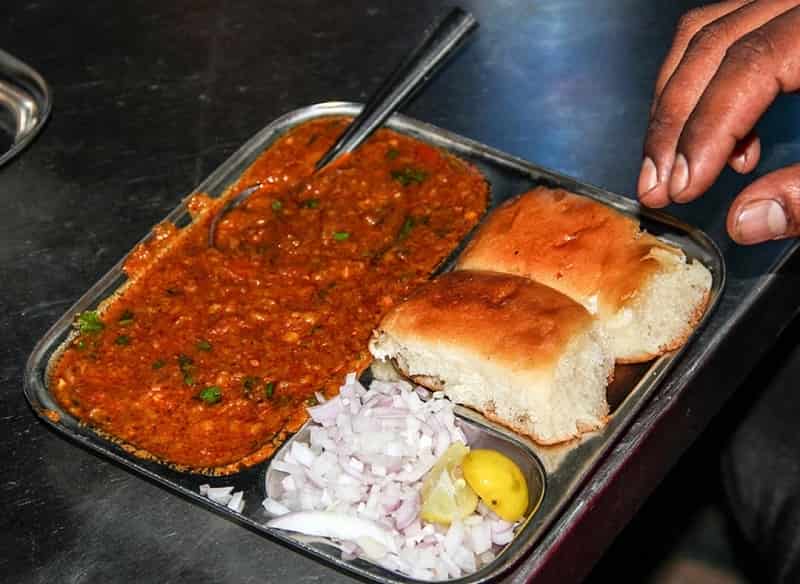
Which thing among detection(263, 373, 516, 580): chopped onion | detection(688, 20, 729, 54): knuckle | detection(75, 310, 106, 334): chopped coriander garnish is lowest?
detection(75, 310, 106, 334): chopped coriander garnish

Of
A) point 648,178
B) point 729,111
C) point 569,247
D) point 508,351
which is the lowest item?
point 508,351

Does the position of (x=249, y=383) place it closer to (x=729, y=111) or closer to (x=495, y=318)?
(x=495, y=318)

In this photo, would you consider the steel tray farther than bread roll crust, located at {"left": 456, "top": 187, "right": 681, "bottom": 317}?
No

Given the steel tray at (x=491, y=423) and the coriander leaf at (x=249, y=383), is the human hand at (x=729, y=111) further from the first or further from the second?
the coriander leaf at (x=249, y=383)

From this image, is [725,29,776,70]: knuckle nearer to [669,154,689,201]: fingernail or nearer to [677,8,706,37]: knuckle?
[669,154,689,201]: fingernail

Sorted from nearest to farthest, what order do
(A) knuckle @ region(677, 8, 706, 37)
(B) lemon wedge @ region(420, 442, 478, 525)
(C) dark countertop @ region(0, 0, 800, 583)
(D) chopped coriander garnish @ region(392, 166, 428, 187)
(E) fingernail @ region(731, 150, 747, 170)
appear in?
(B) lemon wedge @ region(420, 442, 478, 525)
(C) dark countertop @ region(0, 0, 800, 583)
(E) fingernail @ region(731, 150, 747, 170)
(A) knuckle @ region(677, 8, 706, 37)
(D) chopped coriander garnish @ region(392, 166, 428, 187)

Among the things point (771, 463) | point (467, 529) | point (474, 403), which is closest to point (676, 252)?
point (474, 403)

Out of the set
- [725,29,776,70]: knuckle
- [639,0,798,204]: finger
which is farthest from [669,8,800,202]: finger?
[639,0,798,204]: finger

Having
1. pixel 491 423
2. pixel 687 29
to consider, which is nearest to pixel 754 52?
pixel 687 29
